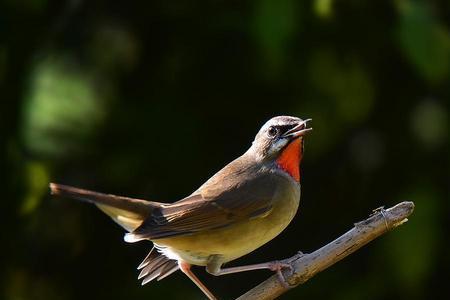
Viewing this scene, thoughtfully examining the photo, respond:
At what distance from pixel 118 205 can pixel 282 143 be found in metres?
0.98

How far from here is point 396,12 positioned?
621 cm

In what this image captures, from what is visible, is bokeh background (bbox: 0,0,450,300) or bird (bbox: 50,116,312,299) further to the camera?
bokeh background (bbox: 0,0,450,300)

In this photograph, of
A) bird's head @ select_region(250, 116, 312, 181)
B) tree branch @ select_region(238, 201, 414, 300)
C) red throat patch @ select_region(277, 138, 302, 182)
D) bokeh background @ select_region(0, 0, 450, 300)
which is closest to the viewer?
tree branch @ select_region(238, 201, 414, 300)

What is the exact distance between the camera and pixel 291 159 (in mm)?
5871

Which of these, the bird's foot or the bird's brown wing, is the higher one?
the bird's brown wing

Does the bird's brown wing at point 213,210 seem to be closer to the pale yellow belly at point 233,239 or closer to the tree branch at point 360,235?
the pale yellow belly at point 233,239

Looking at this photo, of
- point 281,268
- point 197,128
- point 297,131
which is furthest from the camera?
point 197,128

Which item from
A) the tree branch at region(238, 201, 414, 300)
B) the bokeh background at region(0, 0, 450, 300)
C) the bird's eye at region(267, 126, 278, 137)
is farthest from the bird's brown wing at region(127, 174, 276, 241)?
the bokeh background at region(0, 0, 450, 300)

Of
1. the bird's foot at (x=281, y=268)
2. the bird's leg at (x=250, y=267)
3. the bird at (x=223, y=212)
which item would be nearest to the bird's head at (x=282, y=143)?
the bird at (x=223, y=212)

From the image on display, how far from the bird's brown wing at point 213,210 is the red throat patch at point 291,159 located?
0.13 meters

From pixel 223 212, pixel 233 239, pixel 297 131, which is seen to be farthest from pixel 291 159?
pixel 233 239

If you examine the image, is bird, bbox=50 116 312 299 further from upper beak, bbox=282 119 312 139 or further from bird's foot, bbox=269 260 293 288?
bird's foot, bbox=269 260 293 288

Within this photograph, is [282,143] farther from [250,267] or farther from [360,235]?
[360,235]

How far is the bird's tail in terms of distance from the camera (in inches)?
212
